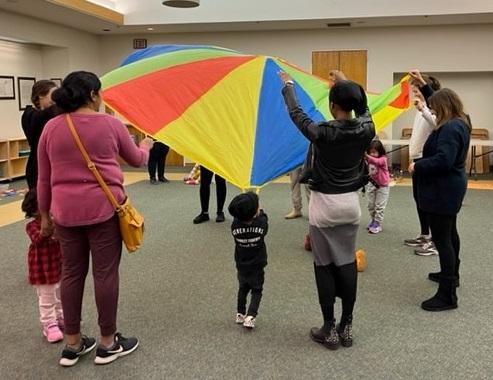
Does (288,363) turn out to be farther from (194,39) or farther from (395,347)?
(194,39)

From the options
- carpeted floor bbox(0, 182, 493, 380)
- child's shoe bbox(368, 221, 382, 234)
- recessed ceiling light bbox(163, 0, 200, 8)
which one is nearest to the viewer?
carpeted floor bbox(0, 182, 493, 380)

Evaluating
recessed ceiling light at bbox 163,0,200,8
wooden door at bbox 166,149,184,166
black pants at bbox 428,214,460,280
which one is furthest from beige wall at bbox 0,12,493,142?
black pants at bbox 428,214,460,280

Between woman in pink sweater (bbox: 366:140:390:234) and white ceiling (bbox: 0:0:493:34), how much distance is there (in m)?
4.00

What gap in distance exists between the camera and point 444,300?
113 inches

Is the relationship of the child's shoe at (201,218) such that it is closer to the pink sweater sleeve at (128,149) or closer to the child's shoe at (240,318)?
the child's shoe at (240,318)

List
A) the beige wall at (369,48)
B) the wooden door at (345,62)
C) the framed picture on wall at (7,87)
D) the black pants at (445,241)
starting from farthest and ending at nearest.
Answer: the wooden door at (345,62)
the beige wall at (369,48)
the framed picture on wall at (7,87)
the black pants at (445,241)

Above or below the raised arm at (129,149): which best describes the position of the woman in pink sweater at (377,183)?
below

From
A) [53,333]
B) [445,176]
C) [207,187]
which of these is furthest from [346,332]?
[207,187]

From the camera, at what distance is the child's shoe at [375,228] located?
15.1 feet

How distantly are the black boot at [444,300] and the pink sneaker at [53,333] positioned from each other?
2.03 m

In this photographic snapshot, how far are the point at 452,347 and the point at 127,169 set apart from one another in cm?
771

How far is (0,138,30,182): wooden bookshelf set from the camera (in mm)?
Result: 7656

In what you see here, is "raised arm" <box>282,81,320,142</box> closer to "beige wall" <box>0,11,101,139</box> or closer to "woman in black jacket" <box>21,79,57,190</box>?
"woman in black jacket" <box>21,79,57,190</box>

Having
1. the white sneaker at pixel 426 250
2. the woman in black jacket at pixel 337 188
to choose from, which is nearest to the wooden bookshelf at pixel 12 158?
the white sneaker at pixel 426 250
